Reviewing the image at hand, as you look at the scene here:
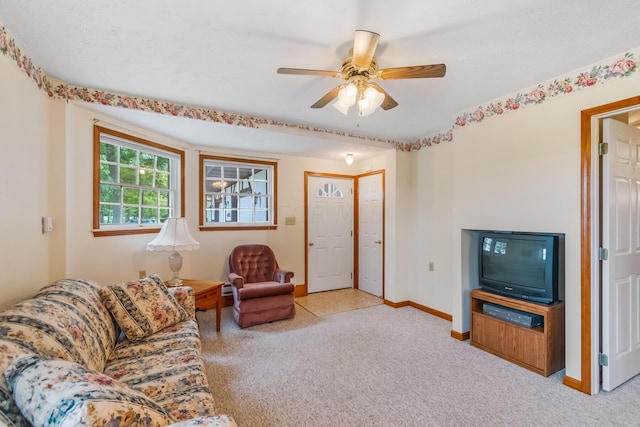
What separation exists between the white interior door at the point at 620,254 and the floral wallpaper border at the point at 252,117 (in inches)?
13.5

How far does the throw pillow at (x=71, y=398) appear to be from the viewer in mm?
818

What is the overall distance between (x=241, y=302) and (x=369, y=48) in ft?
9.26

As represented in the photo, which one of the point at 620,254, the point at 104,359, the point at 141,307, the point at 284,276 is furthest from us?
the point at 284,276

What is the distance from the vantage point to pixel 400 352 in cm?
277

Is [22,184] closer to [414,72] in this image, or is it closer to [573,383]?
[414,72]

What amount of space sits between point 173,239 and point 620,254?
12.6ft

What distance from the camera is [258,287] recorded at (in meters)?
3.47

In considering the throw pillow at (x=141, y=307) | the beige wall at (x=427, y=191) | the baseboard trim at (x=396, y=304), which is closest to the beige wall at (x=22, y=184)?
the beige wall at (x=427, y=191)

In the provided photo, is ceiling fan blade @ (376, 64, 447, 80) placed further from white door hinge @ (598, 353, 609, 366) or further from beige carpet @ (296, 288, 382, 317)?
beige carpet @ (296, 288, 382, 317)

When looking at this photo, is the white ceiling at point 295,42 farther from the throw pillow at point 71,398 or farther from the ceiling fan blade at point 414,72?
the throw pillow at point 71,398

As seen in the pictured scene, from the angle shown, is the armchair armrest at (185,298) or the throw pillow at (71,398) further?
the armchair armrest at (185,298)

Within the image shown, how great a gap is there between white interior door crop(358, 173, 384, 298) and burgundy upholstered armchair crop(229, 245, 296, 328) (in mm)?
1580

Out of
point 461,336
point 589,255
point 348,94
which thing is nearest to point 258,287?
point 461,336

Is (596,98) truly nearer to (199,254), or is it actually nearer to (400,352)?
(400,352)
